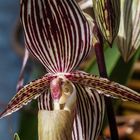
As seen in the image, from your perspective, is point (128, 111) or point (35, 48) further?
point (128, 111)

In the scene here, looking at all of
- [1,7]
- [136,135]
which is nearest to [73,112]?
[136,135]

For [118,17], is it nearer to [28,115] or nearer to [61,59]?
[61,59]

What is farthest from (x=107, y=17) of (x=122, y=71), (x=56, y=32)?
(x=122, y=71)

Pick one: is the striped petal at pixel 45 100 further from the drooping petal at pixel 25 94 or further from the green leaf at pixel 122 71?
the green leaf at pixel 122 71

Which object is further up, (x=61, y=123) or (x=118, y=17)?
(x=118, y=17)

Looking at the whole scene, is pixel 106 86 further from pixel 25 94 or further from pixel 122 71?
pixel 122 71

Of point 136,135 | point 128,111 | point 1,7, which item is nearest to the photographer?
point 136,135

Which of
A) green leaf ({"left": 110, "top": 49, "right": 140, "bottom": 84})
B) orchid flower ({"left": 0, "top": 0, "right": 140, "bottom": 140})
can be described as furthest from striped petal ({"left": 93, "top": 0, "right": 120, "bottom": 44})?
green leaf ({"left": 110, "top": 49, "right": 140, "bottom": 84})

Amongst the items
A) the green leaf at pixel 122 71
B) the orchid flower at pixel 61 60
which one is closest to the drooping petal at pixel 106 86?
the orchid flower at pixel 61 60
